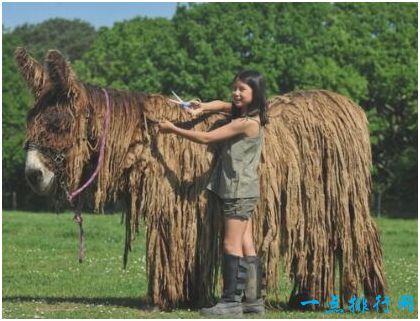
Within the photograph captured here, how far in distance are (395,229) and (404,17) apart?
26225 millimetres

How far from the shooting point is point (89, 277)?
36.7 ft

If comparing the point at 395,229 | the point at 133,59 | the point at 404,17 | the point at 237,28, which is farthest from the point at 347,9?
the point at 395,229

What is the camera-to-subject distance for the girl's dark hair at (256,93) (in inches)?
288

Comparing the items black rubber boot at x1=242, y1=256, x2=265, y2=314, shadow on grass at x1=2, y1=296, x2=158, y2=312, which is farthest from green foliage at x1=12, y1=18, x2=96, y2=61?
black rubber boot at x1=242, y1=256, x2=265, y2=314

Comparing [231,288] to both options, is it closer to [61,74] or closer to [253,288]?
[253,288]

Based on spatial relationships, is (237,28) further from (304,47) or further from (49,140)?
(49,140)

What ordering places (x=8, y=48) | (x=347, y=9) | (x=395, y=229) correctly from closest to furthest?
1. (x=395, y=229)
2. (x=347, y=9)
3. (x=8, y=48)

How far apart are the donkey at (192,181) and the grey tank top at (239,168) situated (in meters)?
0.33

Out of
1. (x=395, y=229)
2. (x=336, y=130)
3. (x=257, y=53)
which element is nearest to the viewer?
(x=336, y=130)

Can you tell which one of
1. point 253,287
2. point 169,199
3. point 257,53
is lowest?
point 253,287

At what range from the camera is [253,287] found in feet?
24.6

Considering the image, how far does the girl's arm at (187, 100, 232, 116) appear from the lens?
780 cm

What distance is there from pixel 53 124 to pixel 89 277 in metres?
4.13

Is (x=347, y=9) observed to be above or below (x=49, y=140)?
above
